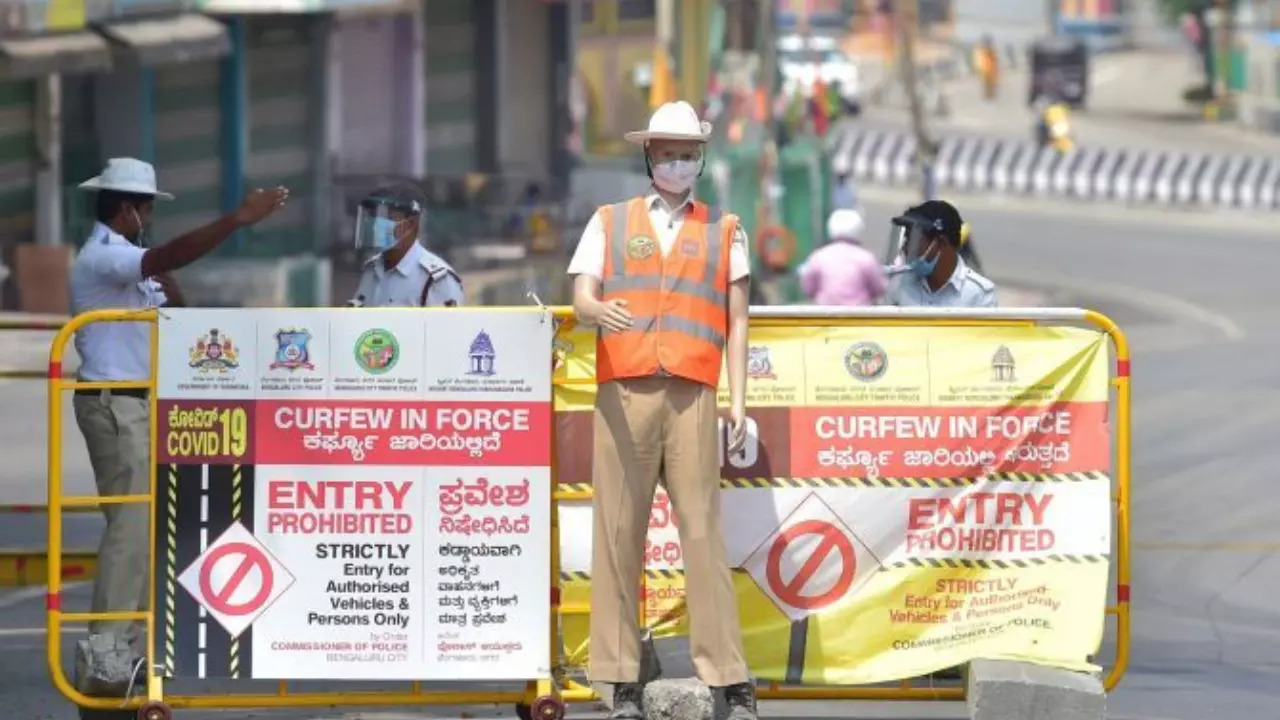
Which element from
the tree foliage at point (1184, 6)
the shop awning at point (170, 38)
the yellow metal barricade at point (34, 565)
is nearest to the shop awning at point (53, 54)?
the shop awning at point (170, 38)

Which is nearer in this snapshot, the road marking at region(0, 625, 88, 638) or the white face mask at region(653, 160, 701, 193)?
the white face mask at region(653, 160, 701, 193)

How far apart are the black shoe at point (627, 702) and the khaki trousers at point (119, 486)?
1.71 m

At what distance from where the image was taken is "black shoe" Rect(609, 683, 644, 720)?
9.75 metres

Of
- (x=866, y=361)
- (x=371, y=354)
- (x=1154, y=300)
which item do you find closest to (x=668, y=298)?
(x=866, y=361)

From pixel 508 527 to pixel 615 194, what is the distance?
27.3 m

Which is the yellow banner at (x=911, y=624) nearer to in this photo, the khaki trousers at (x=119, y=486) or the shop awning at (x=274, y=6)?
the khaki trousers at (x=119, y=486)

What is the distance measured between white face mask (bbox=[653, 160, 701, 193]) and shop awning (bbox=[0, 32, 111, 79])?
1691 centimetres

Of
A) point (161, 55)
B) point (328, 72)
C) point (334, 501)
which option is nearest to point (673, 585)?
point (334, 501)

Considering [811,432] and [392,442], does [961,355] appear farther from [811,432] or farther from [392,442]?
[392,442]

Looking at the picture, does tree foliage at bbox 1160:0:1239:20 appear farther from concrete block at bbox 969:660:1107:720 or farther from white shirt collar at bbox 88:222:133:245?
concrete block at bbox 969:660:1107:720

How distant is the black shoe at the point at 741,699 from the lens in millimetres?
9664

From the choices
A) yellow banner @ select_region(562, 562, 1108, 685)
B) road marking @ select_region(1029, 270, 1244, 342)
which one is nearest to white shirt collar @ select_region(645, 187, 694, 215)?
yellow banner @ select_region(562, 562, 1108, 685)

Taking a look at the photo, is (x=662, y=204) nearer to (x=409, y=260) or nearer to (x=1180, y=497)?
(x=409, y=260)

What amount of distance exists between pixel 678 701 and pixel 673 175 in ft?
5.55
